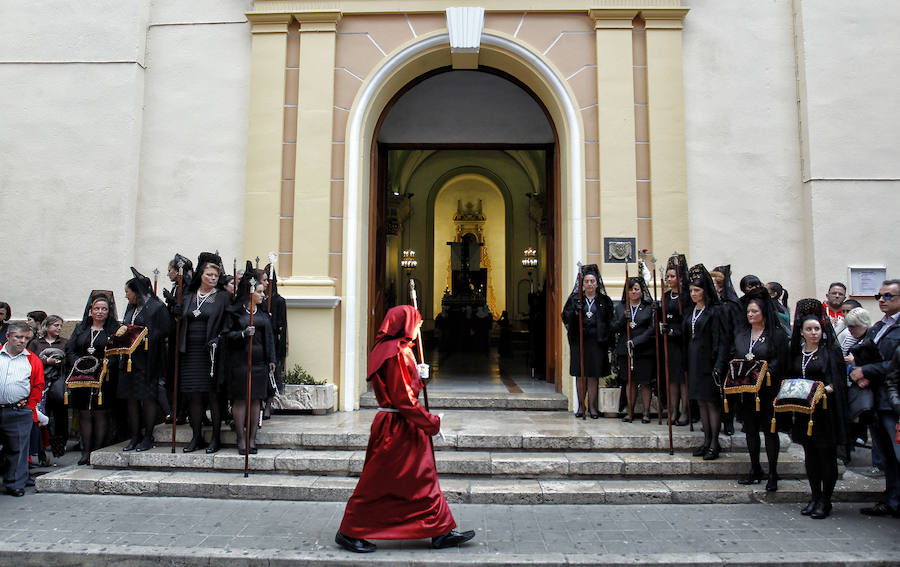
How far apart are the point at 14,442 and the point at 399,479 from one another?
13.6 ft

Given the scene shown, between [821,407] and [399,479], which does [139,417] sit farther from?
[821,407]

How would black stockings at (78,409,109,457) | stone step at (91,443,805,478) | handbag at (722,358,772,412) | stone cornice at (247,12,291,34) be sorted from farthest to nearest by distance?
stone cornice at (247,12,291,34)
black stockings at (78,409,109,457)
stone step at (91,443,805,478)
handbag at (722,358,772,412)

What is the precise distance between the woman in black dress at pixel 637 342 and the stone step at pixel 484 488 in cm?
148

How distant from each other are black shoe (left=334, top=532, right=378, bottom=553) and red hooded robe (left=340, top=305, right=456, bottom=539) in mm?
54

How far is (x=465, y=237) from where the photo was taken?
75.9ft

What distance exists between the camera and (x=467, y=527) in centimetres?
486

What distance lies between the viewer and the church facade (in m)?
8.17

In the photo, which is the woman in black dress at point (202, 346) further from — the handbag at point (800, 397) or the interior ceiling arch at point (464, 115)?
the handbag at point (800, 397)

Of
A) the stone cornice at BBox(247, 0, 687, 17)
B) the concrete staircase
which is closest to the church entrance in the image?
the stone cornice at BBox(247, 0, 687, 17)

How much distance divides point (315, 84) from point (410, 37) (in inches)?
60.7

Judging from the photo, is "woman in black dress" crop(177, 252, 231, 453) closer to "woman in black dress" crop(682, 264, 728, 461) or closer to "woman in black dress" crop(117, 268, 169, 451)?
"woman in black dress" crop(117, 268, 169, 451)

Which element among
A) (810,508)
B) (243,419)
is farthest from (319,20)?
(810,508)

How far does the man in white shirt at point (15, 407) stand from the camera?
5602mm

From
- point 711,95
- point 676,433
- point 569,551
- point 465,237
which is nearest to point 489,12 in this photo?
point 711,95
